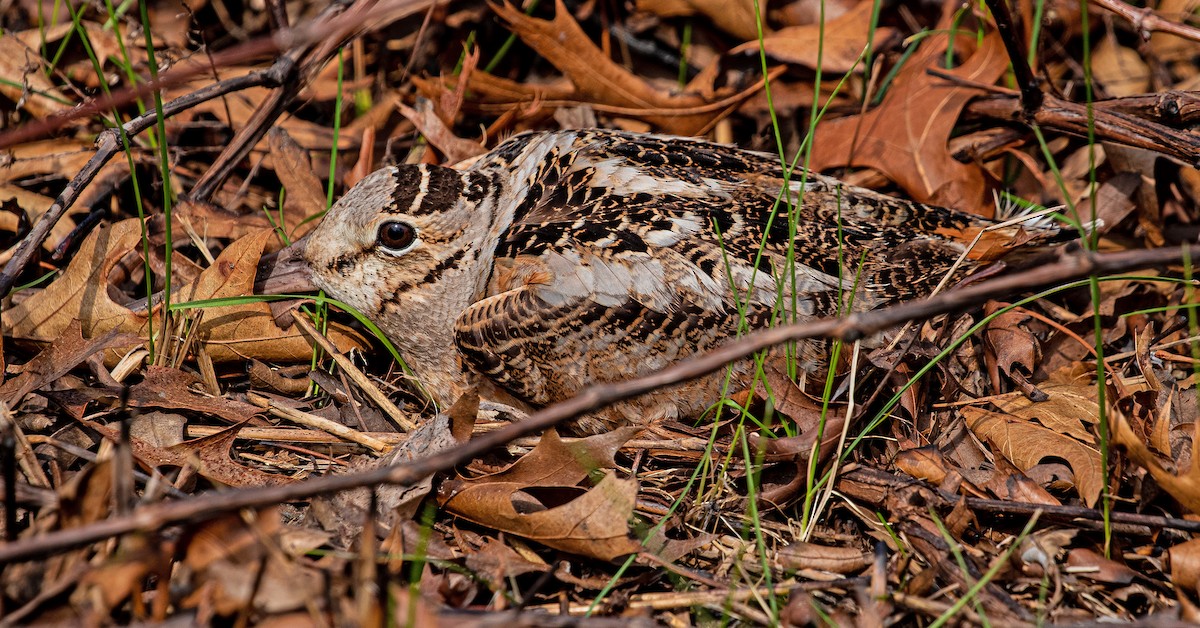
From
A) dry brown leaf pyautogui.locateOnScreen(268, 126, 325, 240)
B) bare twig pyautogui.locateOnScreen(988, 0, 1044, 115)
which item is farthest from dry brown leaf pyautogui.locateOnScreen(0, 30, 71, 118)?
bare twig pyautogui.locateOnScreen(988, 0, 1044, 115)

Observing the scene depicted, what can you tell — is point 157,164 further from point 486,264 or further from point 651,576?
point 651,576

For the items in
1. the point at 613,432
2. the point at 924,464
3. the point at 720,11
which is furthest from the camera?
the point at 720,11

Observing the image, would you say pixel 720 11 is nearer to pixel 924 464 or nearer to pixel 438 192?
pixel 438 192

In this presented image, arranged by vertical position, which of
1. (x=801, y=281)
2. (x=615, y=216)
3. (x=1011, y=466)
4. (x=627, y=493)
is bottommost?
(x=1011, y=466)

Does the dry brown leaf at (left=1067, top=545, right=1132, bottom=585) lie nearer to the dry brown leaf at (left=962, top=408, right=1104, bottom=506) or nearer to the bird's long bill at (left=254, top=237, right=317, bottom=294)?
the dry brown leaf at (left=962, top=408, right=1104, bottom=506)

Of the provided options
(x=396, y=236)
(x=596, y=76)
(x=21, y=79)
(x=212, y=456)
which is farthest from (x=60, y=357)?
(x=596, y=76)

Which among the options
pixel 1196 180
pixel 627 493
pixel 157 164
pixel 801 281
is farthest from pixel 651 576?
pixel 1196 180
